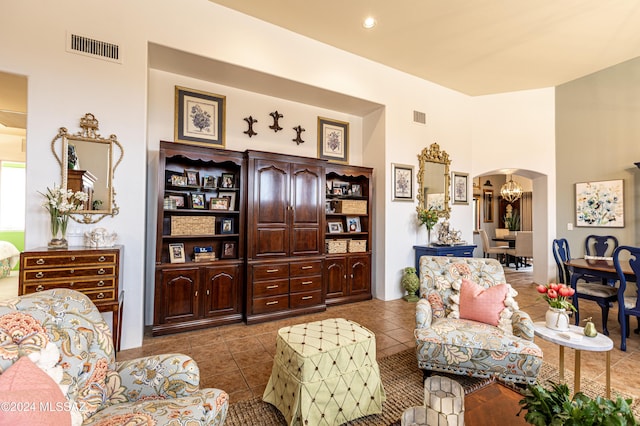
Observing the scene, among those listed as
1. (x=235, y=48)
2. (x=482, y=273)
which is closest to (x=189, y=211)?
(x=235, y=48)

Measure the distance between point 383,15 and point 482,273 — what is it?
Answer: 3.19 m

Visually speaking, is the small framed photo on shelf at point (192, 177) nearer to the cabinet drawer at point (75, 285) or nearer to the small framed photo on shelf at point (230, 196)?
the small framed photo on shelf at point (230, 196)

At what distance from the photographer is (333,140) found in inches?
194

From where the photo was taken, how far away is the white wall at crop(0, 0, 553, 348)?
2.69 meters

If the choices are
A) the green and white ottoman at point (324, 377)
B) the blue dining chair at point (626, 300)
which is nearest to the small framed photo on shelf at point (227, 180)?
the green and white ottoman at point (324, 377)

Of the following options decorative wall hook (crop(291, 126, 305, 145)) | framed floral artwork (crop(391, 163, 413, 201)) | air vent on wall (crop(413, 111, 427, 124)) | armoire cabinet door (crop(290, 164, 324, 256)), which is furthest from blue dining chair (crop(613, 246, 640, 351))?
decorative wall hook (crop(291, 126, 305, 145))

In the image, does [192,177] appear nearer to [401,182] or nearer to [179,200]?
[179,200]

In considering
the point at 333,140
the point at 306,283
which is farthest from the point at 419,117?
the point at 306,283

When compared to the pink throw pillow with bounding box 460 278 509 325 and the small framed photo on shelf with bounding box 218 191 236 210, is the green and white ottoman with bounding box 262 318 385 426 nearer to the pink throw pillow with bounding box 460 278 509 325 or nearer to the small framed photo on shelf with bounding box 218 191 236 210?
the pink throw pillow with bounding box 460 278 509 325

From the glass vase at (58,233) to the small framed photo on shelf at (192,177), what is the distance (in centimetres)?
131

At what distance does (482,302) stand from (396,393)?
1031mm

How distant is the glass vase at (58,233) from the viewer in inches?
102

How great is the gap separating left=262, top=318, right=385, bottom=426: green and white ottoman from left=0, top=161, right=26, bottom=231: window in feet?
24.7

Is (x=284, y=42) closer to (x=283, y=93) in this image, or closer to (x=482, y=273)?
(x=283, y=93)
